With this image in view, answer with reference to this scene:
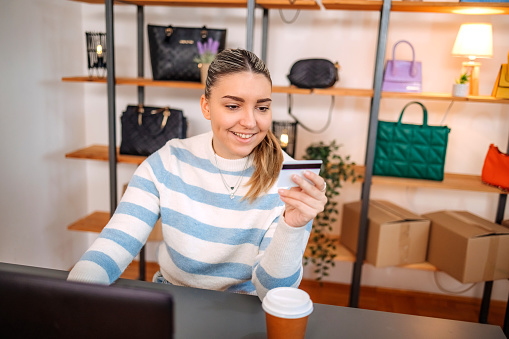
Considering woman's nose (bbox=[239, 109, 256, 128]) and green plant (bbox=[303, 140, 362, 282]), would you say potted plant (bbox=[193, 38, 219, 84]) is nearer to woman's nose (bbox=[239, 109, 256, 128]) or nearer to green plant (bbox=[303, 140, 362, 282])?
green plant (bbox=[303, 140, 362, 282])

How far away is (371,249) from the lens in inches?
95.7

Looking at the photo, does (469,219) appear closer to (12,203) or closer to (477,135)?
(477,135)

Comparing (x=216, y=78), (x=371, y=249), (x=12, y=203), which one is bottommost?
(x=371, y=249)

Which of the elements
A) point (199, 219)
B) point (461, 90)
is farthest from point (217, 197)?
point (461, 90)

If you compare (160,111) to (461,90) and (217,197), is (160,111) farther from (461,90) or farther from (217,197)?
(461,90)

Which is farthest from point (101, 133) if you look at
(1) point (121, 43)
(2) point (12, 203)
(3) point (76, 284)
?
(3) point (76, 284)

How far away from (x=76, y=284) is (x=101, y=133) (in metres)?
2.64

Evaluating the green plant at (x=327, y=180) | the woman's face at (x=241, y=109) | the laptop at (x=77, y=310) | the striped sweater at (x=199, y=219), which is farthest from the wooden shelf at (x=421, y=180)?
the laptop at (x=77, y=310)

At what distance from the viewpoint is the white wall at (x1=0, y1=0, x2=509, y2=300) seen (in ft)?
8.13

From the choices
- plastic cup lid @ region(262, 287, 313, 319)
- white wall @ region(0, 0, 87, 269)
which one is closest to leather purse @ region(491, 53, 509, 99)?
plastic cup lid @ region(262, 287, 313, 319)

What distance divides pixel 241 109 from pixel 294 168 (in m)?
0.42

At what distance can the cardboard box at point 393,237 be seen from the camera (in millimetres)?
2362

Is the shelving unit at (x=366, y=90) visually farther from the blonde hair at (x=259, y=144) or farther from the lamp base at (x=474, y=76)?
the blonde hair at (x=259, y=144)

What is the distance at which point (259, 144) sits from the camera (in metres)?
1.36
